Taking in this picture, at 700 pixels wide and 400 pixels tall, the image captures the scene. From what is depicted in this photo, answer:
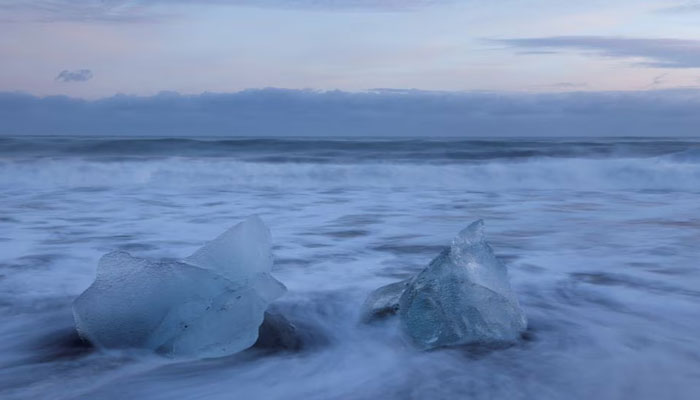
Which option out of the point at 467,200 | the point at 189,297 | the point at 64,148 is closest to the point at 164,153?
the point at 64,148

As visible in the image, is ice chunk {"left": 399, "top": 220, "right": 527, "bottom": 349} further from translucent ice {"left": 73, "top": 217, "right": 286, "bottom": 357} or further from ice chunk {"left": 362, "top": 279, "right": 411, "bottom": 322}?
translucent ice {"left": 73, "top": 217, "right": 286, "bottom": 357}

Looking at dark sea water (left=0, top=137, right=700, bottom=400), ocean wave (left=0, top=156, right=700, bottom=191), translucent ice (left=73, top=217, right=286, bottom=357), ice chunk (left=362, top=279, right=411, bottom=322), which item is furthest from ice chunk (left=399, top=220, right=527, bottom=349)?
ocean wave (left=0, top=156, right=700, bottom=191)

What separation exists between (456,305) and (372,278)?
1237mm

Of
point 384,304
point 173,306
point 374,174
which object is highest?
point 173,306

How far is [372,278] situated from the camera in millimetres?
3516

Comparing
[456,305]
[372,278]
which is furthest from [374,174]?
[456,305]

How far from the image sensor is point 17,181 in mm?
10617

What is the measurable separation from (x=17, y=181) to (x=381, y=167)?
6.07 m

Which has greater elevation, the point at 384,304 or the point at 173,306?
the point at 173,306

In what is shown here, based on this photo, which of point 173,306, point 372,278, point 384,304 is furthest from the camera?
point 372,278

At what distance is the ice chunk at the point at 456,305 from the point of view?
230 cm

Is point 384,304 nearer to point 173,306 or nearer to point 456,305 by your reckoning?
point 456,305

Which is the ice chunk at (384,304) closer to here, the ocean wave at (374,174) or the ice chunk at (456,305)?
the ice chunk at (456,305)

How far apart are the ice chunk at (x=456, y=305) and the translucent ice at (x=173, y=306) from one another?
1.61ft
